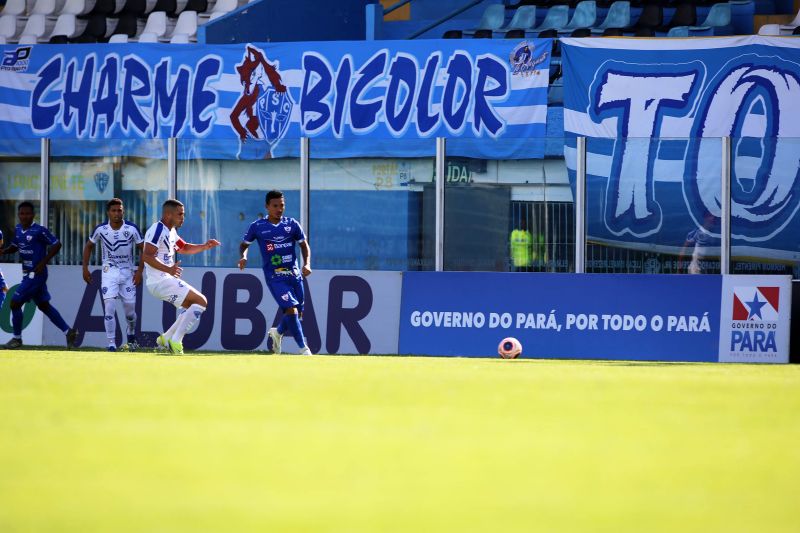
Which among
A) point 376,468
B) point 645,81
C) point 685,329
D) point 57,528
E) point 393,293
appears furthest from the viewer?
point 645,81

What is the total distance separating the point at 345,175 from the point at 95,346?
14.4 ft

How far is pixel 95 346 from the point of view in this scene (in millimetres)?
19984

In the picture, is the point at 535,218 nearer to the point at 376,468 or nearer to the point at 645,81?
the point at 645,81

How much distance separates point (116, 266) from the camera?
18656 millimetres

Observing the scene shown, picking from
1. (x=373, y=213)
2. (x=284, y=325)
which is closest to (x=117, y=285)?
(x=284, y=325)

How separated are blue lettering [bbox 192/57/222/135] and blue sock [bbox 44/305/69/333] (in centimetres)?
443

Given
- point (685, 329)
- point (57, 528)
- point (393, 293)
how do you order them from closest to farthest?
1. point (57, 528)
2. point (685, 329)
3. point (393, 293)

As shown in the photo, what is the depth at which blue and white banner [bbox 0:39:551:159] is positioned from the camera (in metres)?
20.6

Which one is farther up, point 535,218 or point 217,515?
point 535,218

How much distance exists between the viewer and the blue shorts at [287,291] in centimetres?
1692

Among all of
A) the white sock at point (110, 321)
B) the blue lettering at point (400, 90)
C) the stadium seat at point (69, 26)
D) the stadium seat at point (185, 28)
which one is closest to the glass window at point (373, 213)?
the blue lettering at point (400, 90)

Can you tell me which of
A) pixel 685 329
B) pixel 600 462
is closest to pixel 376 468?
pixel 600 462

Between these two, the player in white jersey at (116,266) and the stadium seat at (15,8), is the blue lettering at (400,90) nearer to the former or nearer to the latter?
the player in white jersey at (116,266)

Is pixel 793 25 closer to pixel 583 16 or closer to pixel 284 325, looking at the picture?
pixel 583 16
